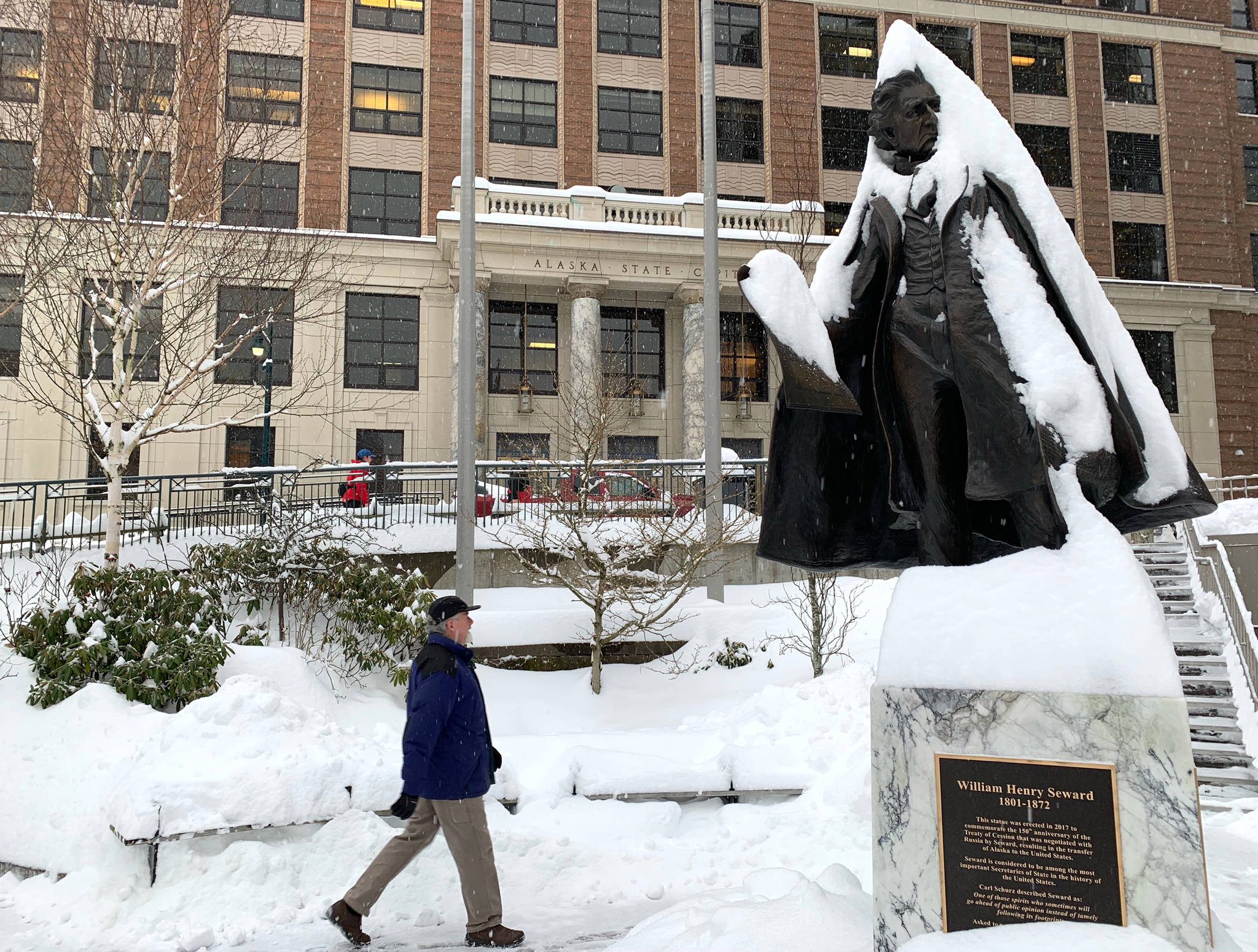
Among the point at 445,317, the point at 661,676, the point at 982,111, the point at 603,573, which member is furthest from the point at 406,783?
the point at 445,317

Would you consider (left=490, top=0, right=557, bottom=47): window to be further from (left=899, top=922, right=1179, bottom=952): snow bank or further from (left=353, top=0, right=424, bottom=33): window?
(left=899, top=922, right=1179, bottom=952): snow bank

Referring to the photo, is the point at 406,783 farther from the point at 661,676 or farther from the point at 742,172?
the point at 742,172

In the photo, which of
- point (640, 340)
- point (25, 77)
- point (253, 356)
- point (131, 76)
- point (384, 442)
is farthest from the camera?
point (640, 340)

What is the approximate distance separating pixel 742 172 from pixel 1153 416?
28297 millimetres

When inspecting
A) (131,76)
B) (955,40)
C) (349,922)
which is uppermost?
(955,40)

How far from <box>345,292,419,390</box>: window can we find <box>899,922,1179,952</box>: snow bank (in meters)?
25.6

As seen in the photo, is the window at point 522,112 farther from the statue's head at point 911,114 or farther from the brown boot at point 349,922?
the brown boot at point 349,922

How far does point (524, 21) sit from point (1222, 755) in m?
29.4

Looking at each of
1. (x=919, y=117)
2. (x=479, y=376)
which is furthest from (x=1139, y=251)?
(x=919, y=117)

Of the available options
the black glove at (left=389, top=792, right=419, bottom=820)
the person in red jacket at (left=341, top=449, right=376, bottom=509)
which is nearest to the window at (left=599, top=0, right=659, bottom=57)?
the person in red jacket at (left=341, top=449, right=376, bottom=509)

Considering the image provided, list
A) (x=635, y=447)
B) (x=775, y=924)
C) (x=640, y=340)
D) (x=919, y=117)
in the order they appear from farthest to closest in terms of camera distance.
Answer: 1. (x=640, y=340)
2. (x=635, y=447)
3. (x=919, y=117)
4. (x=775, y=924)

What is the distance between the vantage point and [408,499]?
1647cm

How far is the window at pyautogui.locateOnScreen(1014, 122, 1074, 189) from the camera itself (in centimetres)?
3231

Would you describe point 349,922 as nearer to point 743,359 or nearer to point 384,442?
point 384,442
